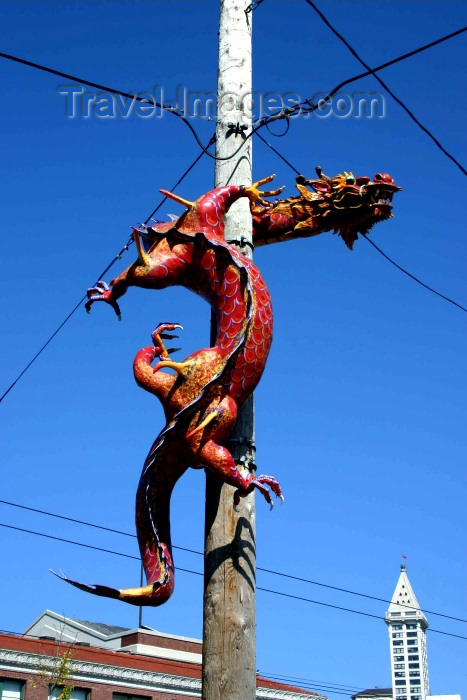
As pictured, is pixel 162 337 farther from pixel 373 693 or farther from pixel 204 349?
pixel 373 693

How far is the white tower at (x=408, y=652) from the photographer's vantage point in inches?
5965

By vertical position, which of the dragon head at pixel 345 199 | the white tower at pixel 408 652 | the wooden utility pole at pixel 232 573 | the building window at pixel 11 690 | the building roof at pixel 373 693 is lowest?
the wooden utility pole at pixel 232 573

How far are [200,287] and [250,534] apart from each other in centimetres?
164

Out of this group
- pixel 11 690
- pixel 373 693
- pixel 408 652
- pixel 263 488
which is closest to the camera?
pixel 263 488

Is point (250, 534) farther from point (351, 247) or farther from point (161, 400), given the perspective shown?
point (351, 247)

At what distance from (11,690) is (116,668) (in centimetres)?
Answer: 352

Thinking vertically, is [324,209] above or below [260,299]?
above

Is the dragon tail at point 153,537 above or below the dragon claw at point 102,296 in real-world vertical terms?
below

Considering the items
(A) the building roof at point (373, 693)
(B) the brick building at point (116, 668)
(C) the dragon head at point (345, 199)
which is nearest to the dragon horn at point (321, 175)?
(C) the dragon head at point (345, 199)

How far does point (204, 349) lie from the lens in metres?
6.12

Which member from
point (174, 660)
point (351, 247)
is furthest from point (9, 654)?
point (351, 247)

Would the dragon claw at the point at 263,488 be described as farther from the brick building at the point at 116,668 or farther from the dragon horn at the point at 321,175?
the brick building at the point at 116,668

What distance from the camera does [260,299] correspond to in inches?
245

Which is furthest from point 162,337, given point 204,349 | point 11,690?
point 11,690
